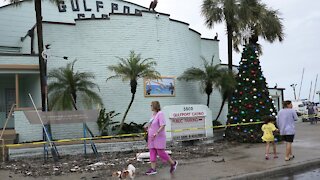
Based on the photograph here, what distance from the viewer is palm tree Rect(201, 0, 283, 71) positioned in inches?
747

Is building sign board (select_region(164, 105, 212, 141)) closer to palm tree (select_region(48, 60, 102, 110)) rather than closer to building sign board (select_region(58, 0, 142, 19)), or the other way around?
palm tree (select_region(48, 60, 102, 110))

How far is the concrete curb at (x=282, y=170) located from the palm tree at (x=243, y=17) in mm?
9297

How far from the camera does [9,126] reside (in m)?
17.5

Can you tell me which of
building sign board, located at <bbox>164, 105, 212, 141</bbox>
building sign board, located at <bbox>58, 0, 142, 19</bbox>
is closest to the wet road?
building sign board, located at <bbox>164, 105, 212, 141</bbox>

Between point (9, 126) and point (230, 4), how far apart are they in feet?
37.5

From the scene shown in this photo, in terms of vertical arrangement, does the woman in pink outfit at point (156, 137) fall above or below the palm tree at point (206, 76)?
below

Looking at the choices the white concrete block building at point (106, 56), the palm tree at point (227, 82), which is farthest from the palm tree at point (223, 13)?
the white concrete block building at point (106, 56)

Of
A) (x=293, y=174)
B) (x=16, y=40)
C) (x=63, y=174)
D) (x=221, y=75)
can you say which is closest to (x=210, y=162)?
(x=293, y=174)

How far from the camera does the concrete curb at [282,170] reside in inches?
356

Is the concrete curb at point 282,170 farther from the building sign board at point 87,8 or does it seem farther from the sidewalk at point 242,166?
the building sign board at point 87,8

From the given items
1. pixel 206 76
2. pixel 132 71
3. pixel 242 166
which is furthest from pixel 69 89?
pixel 242 166

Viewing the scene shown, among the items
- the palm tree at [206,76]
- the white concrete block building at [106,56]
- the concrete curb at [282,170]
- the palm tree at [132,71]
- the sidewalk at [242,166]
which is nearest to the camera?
the concrete curb at [282,170]

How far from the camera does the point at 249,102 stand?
1688cm

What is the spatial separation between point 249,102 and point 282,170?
7230 mm
